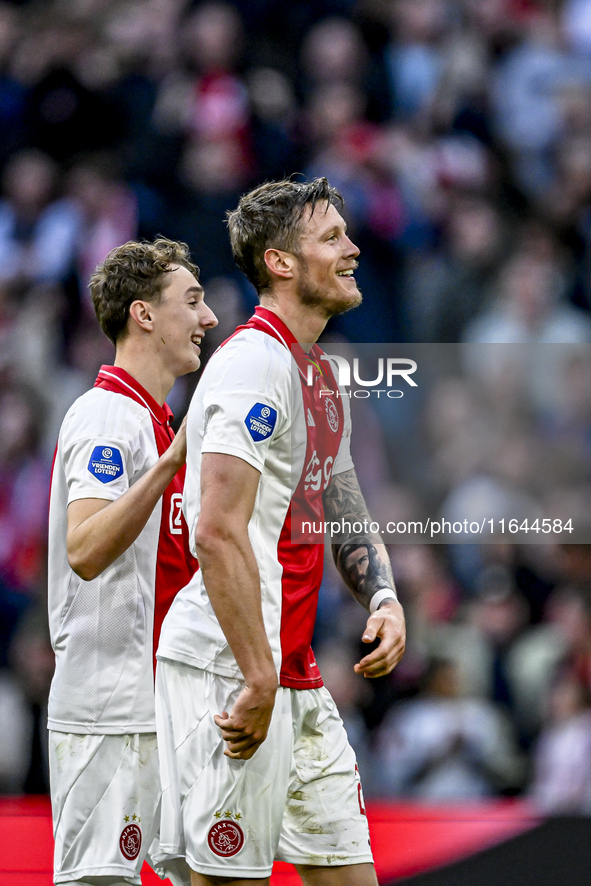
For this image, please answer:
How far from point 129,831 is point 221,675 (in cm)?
67

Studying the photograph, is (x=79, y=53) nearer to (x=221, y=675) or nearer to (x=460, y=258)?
(x=460, y=258)

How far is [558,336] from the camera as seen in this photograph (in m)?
5.18

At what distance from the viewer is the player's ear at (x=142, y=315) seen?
276 cm

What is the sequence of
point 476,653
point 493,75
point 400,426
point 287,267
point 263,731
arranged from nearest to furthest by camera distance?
point 263,731 → point 287,267 → point 476,653 → point 400,426 → point 493,75

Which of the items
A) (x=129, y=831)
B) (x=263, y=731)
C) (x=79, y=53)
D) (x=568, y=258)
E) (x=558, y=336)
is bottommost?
(x=129, y=831)

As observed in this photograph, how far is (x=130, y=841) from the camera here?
2363 mm

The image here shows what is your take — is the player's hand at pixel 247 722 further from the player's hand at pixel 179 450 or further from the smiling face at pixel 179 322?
the smiling face at pixel 179 322

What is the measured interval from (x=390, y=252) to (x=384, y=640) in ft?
12.7

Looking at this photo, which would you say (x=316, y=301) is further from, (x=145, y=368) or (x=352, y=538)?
(x=145, y=368)

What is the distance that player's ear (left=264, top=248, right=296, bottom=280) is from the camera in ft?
7.30

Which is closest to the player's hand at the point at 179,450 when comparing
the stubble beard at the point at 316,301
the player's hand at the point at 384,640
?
the stubble beard at the point at 316,301

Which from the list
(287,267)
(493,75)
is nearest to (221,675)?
(287,267)

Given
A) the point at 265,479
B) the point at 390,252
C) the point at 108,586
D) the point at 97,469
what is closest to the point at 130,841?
the point at 108,586

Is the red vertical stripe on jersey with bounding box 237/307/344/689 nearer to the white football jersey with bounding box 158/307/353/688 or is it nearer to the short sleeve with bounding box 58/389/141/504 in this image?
the white football jersey with bounding box 158/307/353/688
